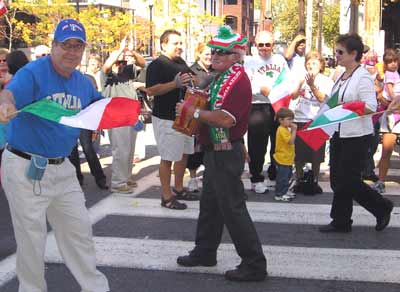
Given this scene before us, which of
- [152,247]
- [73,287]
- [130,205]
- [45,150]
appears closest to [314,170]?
[130,205]

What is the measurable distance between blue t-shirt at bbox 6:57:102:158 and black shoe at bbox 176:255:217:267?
5.25 feet

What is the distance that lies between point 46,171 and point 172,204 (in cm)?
337

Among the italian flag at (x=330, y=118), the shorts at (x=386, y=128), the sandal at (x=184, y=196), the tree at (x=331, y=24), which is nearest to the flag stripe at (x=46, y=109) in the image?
the italian flag at (x=330, y=118)

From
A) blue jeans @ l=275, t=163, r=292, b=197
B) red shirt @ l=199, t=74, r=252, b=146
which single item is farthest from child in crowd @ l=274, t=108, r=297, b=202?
red shirt @ l=199, t=74, r=252, b=146

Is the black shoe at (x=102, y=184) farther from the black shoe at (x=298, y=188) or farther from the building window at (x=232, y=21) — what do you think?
the building window at (x=232, y=21)

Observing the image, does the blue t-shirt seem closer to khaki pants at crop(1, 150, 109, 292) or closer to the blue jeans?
khaki pants at crop(1, 150, 109, 292)

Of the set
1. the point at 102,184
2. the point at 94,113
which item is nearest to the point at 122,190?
the point at 102,184

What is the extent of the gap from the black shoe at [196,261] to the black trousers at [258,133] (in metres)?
3.00

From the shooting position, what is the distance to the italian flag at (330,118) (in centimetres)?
547

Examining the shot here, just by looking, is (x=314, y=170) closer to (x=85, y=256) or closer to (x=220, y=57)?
(x=220, y=57)

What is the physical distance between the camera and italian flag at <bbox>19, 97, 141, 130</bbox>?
3635mm

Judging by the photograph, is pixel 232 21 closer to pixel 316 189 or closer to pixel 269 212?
pixel 316 189

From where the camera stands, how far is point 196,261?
492 cm

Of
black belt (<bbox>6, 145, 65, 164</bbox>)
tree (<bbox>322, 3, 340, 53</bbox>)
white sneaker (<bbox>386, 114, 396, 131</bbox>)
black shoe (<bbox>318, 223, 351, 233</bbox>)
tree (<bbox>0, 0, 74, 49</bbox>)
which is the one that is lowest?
black shoe (<bbox>318, 223, 351, 233</bbox>)
